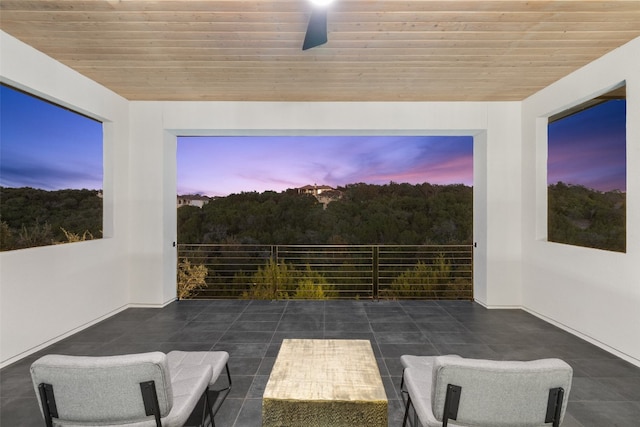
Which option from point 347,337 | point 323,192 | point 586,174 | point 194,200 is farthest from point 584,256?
point 194,200

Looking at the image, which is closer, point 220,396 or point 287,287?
point 220,396

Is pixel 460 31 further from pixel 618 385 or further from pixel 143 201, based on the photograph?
pixel 143 201

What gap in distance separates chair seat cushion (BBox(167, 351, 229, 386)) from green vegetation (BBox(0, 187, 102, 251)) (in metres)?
2.10

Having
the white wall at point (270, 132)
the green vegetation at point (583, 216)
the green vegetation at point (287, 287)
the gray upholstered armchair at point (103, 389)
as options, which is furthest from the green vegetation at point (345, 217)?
the gray upholstered armchair at point (103, 389)

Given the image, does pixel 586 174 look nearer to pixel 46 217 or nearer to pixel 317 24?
pixel 317 24

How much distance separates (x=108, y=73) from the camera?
346cm

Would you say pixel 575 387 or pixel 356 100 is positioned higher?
pixel 356 100

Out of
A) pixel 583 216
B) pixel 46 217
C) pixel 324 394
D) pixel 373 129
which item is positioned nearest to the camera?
pixel 324 394

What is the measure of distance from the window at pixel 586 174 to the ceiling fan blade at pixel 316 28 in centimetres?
324

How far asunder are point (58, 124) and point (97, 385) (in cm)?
389

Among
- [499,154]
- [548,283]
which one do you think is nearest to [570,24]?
[499,154]

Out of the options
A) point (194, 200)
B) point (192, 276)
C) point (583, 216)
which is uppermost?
point (194, 200)

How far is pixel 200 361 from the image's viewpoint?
79.5 inches

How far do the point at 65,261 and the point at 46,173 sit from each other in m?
1.37
